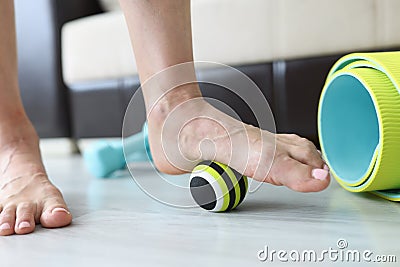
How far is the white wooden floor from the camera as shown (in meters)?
0.63

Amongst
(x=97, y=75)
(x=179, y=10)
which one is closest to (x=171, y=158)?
(x=179, y=10)

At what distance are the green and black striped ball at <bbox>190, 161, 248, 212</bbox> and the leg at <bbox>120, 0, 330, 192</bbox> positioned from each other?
0.7 inches

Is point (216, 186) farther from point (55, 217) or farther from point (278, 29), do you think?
point (278, 29)

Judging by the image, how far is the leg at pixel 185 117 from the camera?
0.81m

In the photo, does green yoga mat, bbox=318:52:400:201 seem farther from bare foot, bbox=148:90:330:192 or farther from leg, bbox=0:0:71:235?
leg, bbox=0:0:71:235

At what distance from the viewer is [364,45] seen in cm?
139

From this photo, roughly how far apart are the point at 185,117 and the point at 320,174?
0.77 ft

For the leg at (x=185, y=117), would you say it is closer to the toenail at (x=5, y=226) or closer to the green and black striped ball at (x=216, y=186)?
the green and black striped ball at (x=216, y=186)

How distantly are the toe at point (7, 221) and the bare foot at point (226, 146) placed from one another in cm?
25

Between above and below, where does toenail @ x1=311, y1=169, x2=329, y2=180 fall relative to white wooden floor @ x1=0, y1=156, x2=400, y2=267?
above

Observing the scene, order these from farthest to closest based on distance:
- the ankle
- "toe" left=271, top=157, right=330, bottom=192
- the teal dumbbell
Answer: the teal dumbbell, the ankle, "toe" left=271, top=157, right=330, bottom=192

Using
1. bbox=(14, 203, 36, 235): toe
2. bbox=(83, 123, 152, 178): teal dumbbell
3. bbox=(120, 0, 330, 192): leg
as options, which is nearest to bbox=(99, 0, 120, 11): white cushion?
bbox=(83, 123, 152, 178): teal dumbbell

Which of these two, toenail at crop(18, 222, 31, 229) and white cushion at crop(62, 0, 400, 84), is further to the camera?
white cushion at crop(62, 0, 400, 84)

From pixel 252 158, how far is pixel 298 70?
2.42 ft
